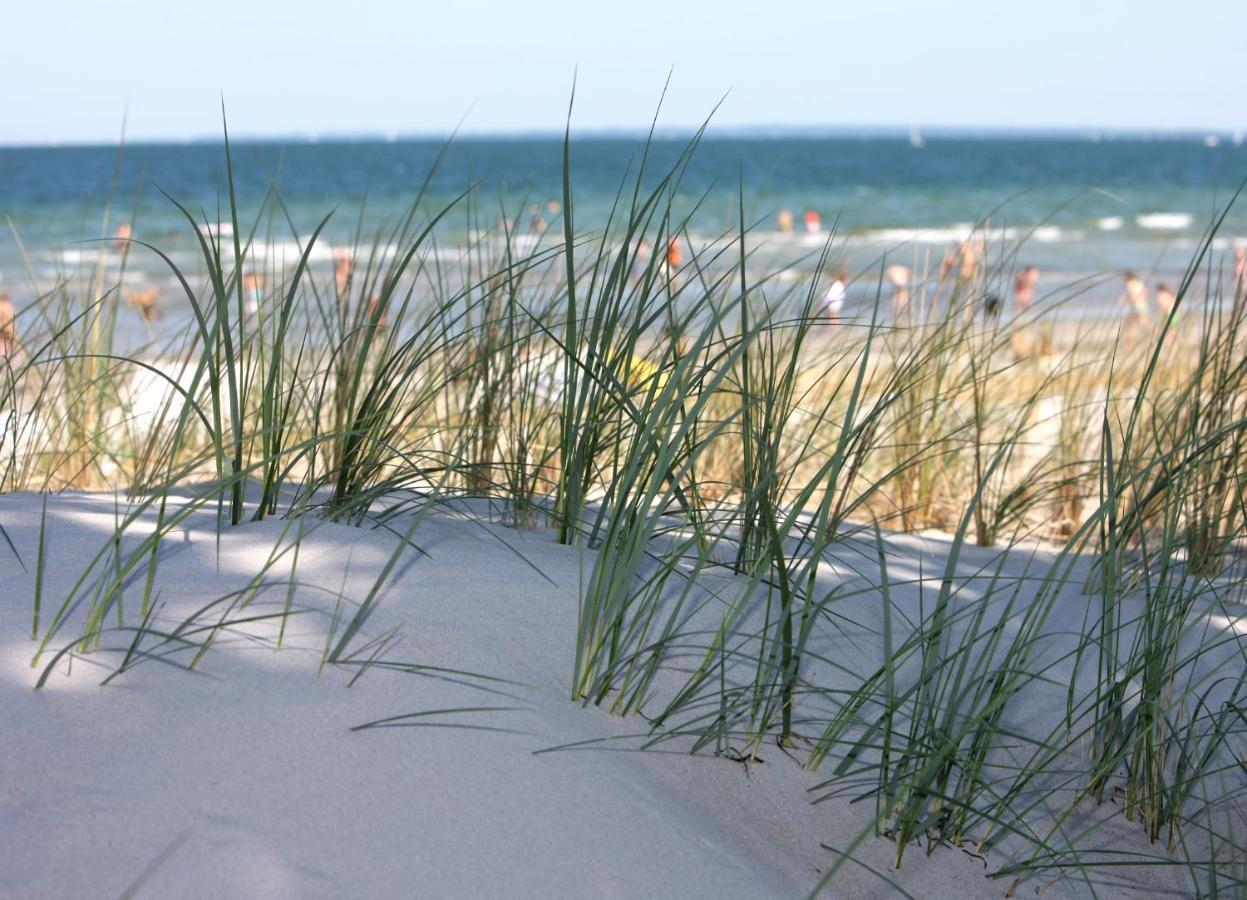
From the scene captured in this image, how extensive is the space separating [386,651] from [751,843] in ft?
1.32

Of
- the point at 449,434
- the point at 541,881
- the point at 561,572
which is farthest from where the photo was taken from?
the point at 449,434

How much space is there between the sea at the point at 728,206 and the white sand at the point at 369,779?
1.60 ft

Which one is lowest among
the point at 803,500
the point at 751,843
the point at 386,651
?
the point at 751,843

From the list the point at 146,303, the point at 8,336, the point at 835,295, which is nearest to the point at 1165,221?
the point at 146,303

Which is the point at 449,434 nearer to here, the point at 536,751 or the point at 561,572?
the point at 561,572

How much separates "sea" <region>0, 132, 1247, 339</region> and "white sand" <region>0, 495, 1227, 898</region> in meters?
0.49

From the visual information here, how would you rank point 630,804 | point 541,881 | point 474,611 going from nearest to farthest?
1. point 541,881
2. point 630,804
3. point 474,611

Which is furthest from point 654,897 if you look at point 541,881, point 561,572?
point 561,572

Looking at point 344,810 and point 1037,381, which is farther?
point 1037,381

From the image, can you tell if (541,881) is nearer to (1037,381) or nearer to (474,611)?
(474,611)

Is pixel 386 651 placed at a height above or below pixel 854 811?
above

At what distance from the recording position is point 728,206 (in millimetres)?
2604

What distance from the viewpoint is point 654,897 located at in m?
1.01

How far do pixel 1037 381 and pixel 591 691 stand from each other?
3.08 meters
